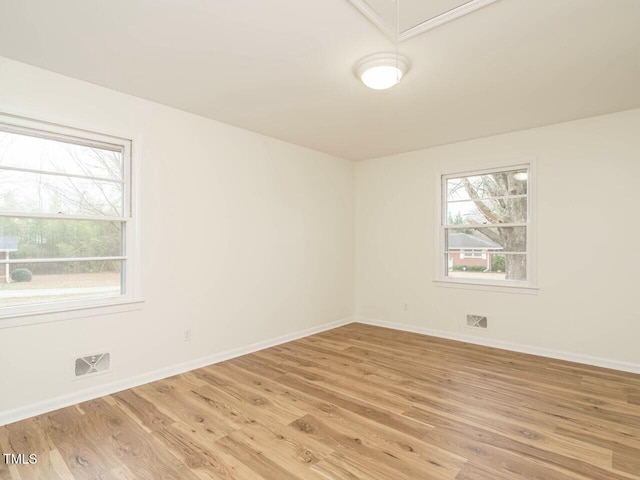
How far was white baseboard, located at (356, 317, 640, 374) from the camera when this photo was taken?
353cm

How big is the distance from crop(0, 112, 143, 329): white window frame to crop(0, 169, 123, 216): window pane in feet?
0.21

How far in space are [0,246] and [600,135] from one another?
547 cm

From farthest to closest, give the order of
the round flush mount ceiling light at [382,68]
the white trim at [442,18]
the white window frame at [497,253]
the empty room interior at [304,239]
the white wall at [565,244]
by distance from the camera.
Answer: the white window frame at [497,253] → the white wall at [565,244] → the round flush mount ceiling light at [382,68] → the empty room interior at [304,239] → the white trim at [442,18]

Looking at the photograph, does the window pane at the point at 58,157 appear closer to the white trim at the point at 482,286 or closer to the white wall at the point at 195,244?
the white wall at the point at 195,244

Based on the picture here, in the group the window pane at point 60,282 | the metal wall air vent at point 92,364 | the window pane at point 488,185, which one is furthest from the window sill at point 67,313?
the window pane at point 488,185

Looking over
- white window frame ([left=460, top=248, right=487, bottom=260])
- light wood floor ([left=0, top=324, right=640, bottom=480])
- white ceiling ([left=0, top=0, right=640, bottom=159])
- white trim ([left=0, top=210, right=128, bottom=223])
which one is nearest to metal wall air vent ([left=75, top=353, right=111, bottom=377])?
light wood floor ([left=0, top=324, right=640, bottom=480])

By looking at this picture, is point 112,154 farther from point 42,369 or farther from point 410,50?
point 410,50

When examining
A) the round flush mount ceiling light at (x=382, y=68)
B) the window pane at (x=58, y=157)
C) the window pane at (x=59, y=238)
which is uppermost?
the round flush mount ceiling light at (x=382, y=68)

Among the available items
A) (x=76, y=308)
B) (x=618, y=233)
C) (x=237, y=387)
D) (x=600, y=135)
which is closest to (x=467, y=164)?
(x=600, y=135)

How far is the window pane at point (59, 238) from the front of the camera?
8.53 ft

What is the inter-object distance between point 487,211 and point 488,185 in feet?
1.08

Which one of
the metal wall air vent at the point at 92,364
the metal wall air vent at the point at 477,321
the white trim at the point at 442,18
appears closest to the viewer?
the white trim at the point at 442,18

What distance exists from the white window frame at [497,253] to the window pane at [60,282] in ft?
12.4

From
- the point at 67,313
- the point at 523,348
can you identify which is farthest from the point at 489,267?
the point at 67,313
